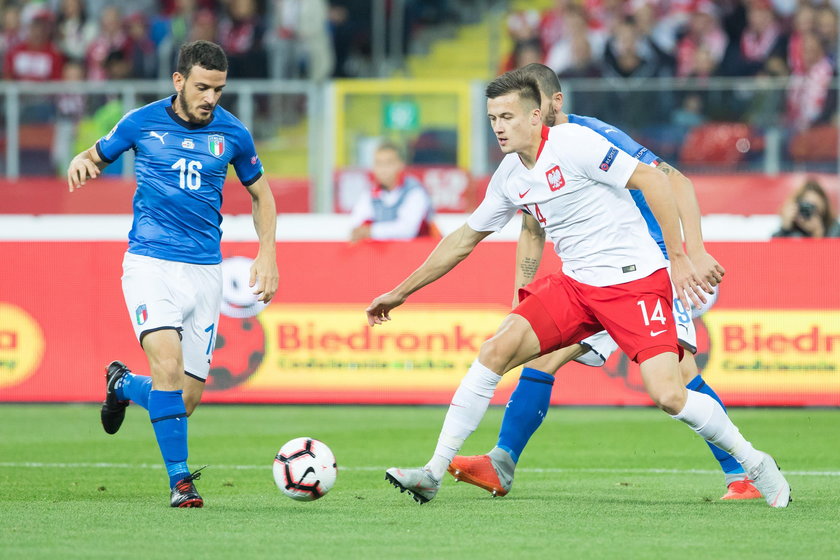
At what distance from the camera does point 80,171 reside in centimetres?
755

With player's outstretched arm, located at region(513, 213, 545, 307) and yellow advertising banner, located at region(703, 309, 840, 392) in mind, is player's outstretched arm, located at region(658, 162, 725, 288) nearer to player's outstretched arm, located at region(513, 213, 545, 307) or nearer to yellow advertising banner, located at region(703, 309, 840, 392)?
player's outstretched arm, located at region(513, 213, 545, 307)

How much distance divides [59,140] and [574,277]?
11.6 m

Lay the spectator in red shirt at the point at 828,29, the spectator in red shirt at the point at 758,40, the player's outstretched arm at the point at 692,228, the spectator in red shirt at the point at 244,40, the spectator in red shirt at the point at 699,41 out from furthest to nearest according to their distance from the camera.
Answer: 1. the spectator in red shirt at the point at 244,40
2. the spectator in red shirt at the point at 699,41
3. the spectator in red shirt at the point at 758,40
4. the spectator in red shirt at the point at 828,29
5. the player's outstretched arm at the point at 692,228

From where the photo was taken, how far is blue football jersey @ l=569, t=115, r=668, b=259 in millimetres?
7348

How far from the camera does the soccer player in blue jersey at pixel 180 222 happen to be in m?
7.60

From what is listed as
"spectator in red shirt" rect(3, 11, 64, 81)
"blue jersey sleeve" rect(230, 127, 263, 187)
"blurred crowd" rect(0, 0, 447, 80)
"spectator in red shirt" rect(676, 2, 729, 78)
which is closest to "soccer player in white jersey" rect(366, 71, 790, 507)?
"blue jersey sleeve" rect(230, 127, 263, 187)

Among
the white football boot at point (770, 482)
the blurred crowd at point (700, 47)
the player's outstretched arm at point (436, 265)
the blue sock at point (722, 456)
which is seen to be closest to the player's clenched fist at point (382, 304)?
the player's outstretched arm at point (436, 265)

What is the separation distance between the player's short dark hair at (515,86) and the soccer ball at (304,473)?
1.97 m

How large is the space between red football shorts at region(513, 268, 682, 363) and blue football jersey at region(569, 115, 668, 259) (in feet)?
1.31

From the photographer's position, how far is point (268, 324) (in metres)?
12.6

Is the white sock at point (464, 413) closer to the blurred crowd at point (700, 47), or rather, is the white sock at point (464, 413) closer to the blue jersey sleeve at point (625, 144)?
the blue jersey sleeve at point (625, 144)

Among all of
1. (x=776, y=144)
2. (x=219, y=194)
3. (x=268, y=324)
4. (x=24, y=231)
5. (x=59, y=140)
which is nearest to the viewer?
(x=219, y=194)

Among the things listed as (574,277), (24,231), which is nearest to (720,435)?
(574,277)

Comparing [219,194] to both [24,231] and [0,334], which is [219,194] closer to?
[0,334]
